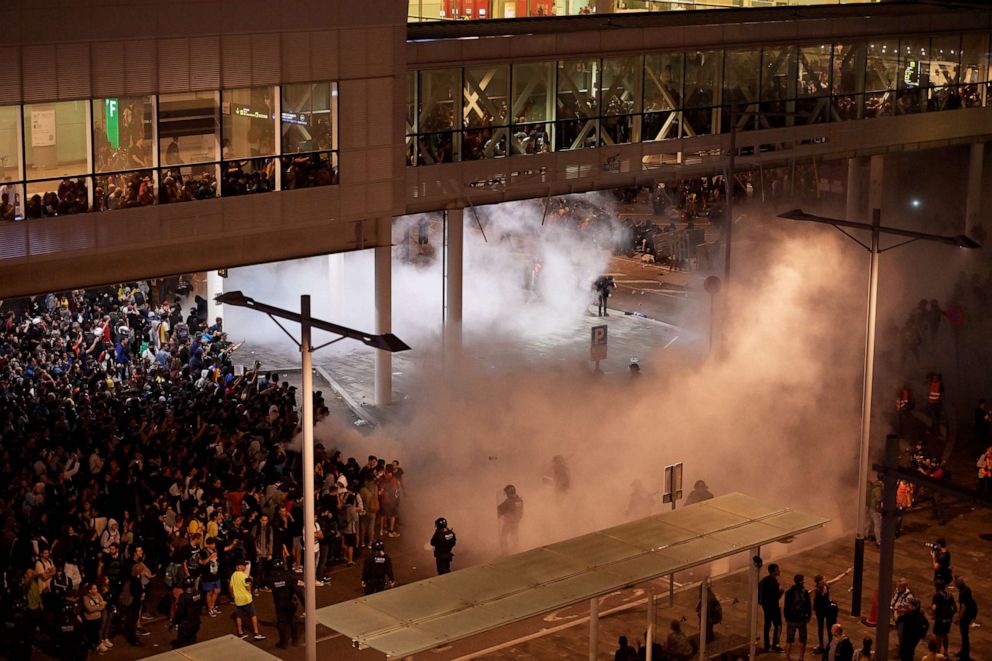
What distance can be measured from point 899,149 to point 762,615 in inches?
750

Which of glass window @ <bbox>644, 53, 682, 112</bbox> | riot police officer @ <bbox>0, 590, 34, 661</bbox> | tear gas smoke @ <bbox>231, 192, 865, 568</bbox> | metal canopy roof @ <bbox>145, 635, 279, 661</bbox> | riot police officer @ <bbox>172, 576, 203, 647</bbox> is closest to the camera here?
metal canopy roof @ <bbox>145, 635, 279, 661</bbox>

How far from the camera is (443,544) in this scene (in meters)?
22.1

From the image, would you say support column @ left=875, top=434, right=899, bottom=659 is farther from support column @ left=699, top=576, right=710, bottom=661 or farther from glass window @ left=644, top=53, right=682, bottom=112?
glass window @ left=644, top=53, right=682, bottom=112

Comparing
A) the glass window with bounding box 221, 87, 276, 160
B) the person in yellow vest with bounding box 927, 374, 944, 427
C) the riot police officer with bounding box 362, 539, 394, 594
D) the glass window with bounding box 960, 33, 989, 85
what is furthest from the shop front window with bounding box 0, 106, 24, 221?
the glass window with bounding box 960, 33, 989, 85

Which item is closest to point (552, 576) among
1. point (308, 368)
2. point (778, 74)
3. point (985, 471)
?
point (308, 368)

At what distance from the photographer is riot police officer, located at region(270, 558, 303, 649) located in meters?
19.9

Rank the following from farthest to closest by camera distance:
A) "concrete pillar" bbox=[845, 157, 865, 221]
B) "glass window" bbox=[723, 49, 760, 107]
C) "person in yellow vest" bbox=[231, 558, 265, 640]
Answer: "concrete pillar" bbox=[845, 157, 865, 221]
"glass window" bbox=[723, 49, 760, 107]
"person in yellow vest" bbox=[231, 558, 265, 640]

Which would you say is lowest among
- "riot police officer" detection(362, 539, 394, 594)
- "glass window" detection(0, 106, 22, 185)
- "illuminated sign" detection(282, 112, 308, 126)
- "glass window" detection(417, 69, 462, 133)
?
"riot police officer" detection(362, 539, 394, 594)

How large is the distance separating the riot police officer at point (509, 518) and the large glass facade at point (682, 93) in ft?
25.1

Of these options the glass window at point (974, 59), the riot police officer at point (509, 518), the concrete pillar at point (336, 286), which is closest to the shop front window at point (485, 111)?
the concrete pillar at point (336, 286)

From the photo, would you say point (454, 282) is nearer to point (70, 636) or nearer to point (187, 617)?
point (187, 617)

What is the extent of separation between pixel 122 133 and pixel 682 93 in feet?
48.2

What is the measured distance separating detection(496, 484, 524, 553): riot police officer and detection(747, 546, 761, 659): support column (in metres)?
4.49

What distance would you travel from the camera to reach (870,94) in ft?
123
